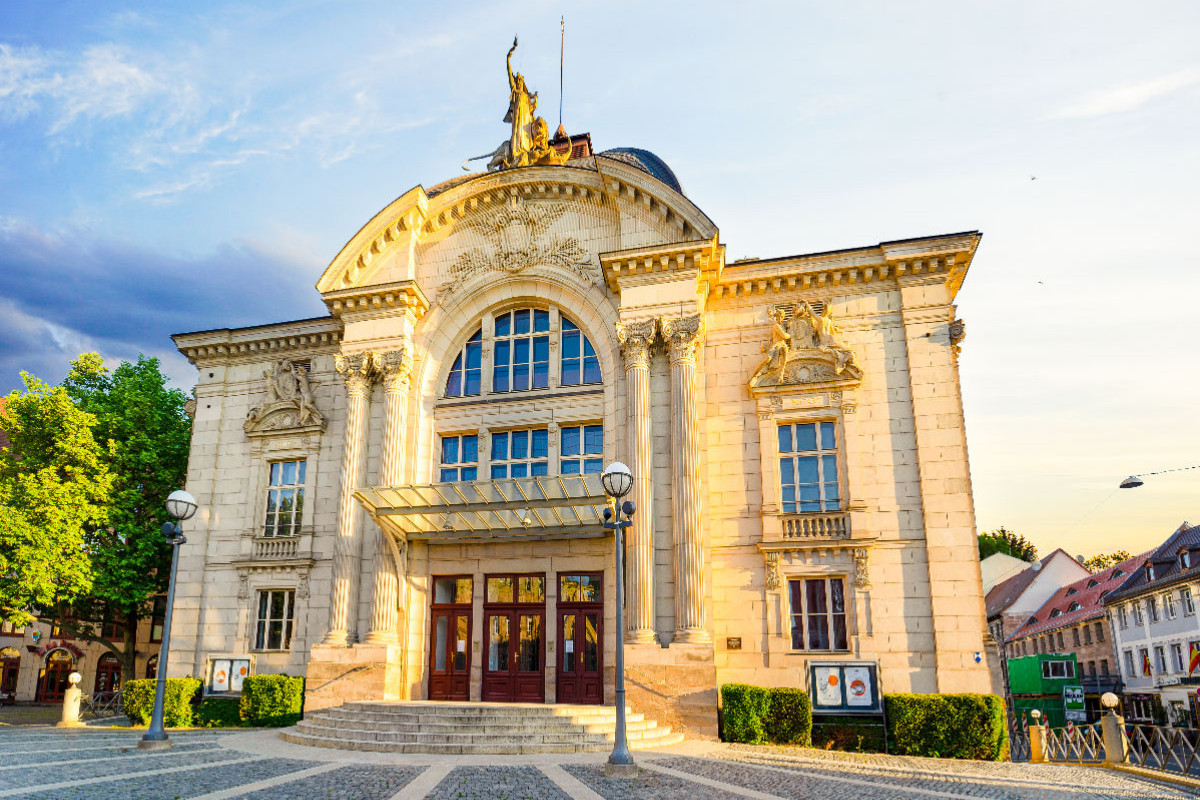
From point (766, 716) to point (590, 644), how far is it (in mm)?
4941

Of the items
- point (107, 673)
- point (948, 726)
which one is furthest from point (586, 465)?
point (107, 673)

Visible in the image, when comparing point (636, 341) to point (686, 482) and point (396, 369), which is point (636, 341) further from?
point (396, 369)

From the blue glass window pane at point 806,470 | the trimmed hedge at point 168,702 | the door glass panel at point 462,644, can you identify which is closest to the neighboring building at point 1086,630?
the blue glass window pane at point 806,470

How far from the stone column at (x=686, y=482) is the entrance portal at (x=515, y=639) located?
416 cm

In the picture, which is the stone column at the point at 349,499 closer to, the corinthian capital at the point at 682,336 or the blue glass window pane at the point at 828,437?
the corinthian capital at the point at 682,336

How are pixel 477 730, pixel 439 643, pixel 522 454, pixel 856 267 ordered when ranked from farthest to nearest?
pixel 522 454 → pixel 439 643 → pixel 856 267 → pixel 477 730

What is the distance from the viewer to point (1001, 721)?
695 inches

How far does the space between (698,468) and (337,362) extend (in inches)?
436

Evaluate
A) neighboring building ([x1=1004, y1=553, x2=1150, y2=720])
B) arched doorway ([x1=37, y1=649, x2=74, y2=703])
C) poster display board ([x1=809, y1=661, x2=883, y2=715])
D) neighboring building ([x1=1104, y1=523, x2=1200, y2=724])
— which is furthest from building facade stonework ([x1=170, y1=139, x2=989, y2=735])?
neighboring building ([x1=1004, y1=553, x2=1150, y2=720])

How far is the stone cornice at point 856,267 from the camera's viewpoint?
21.4 meters

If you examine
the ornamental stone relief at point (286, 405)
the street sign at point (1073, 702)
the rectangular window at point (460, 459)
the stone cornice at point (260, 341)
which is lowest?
the street sign at point (1073, 702)

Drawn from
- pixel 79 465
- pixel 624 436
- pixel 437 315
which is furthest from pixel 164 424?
pixel 624 436

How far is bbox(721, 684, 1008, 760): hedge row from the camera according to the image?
17.5m

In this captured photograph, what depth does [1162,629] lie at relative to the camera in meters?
42.1
